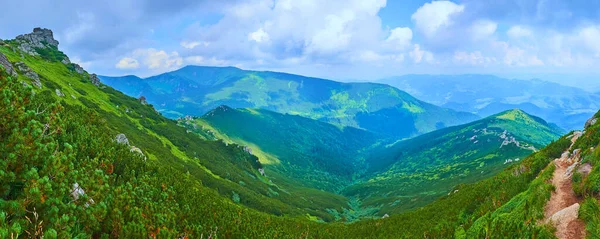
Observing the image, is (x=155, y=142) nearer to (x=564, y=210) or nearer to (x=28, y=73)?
(x=28, y=73)

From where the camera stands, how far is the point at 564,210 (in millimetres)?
25141

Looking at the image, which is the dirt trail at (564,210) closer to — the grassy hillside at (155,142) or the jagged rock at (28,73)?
the grassy hillside at (155,142)

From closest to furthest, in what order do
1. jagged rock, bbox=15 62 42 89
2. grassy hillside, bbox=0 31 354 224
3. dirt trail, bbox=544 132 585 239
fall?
dirt trail, bbox=544 132 585 239 < jagged rock, bbox=15 62 42 89 < grassy hillside, bbox=0 31 354 224

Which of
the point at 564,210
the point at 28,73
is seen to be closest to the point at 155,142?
the point at 28,73

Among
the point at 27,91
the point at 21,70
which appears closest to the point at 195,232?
the point at 27,91

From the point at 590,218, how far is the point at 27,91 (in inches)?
1620

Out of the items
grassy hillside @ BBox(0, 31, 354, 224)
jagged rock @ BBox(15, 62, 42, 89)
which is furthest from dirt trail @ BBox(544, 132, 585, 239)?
jagged rock @ BBox(15, 62, 42, 89)

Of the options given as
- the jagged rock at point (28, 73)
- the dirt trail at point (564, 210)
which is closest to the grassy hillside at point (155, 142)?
the jagged rock at point (28, 73)

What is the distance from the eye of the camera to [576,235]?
874 inches

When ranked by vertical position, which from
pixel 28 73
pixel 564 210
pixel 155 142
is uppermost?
pixel 28 73

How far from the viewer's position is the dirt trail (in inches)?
893

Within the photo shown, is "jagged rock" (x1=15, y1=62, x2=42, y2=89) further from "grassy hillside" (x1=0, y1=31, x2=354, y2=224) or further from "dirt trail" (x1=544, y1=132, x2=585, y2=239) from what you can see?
"dirt trail" (x1=544, y1=132, x2=585, y2=239)

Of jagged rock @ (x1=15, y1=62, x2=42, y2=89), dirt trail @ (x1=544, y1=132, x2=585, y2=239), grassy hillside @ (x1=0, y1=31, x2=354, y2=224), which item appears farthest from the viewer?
grassy hillside @ (x1=0, y1=31, x2=354, y2=224)

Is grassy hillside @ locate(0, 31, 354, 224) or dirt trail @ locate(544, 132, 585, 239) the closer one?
dirt trail @ locate(544, 132, 585, 239)
